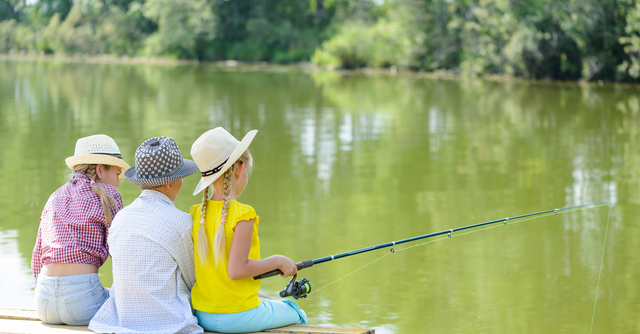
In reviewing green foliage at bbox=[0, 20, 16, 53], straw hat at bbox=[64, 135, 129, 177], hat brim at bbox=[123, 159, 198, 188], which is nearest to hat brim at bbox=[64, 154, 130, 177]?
straw hat at bbox=[64, 135, 129, 177]

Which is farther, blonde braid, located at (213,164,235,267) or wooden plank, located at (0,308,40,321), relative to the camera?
wooden plank, located at (0,308,40,321)

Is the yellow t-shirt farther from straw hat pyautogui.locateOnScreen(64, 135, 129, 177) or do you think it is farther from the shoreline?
the shoreline

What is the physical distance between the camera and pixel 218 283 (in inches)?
108

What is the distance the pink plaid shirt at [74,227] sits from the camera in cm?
295

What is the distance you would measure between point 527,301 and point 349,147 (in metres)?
6.09

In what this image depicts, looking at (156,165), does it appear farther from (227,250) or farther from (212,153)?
(227,250)

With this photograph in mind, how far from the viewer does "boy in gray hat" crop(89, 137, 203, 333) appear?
2682 mm

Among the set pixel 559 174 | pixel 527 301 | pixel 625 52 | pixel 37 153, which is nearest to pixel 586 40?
pixel 625 52

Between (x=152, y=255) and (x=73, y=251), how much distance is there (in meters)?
0.46

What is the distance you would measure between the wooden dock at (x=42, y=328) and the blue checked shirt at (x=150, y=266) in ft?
0.79

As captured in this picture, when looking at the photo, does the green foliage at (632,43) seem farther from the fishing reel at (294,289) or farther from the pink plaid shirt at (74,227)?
the pink plaid shirt at (74,227)

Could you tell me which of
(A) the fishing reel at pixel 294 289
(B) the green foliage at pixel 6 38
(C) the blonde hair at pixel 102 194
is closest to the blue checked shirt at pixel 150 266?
(C) the blonde hair at pixel 102 194

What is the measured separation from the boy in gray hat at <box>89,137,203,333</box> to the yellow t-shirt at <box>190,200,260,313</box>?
5 centimetres

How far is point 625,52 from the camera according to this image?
24.0m
